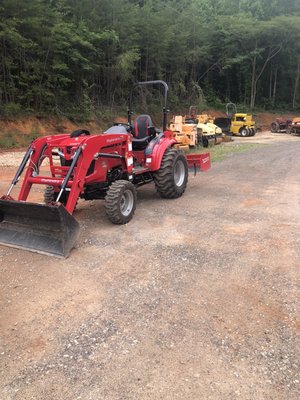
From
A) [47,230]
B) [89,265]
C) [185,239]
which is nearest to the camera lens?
[89,265]

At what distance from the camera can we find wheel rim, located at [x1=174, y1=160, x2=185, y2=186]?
7.64m

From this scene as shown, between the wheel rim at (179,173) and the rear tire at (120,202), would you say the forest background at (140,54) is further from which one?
the rear tire at (120,202)

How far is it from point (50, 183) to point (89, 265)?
164cm

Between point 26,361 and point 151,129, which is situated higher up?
point 151,129

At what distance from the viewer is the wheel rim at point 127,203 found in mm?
5836

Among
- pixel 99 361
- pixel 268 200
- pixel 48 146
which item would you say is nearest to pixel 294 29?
pixel 268 200

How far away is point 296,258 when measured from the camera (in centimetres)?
455

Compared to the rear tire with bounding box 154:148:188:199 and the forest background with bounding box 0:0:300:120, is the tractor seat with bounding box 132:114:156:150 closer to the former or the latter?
the rear tire with bounding box 154:148:188:199

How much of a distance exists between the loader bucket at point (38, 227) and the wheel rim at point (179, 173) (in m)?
3.38

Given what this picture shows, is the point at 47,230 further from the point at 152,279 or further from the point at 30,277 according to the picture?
the point at 152,279

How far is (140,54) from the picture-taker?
26.3 m

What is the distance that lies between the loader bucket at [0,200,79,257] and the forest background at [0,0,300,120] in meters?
13.9

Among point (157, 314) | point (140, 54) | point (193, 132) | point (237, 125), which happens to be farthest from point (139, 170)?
point (140, 54)

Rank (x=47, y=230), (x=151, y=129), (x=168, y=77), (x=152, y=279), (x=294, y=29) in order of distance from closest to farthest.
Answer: (x=152, y=279) < (x=47, y=230) < (x=151, y=129) < (x=168, y=77) < (x=294, y=29)
